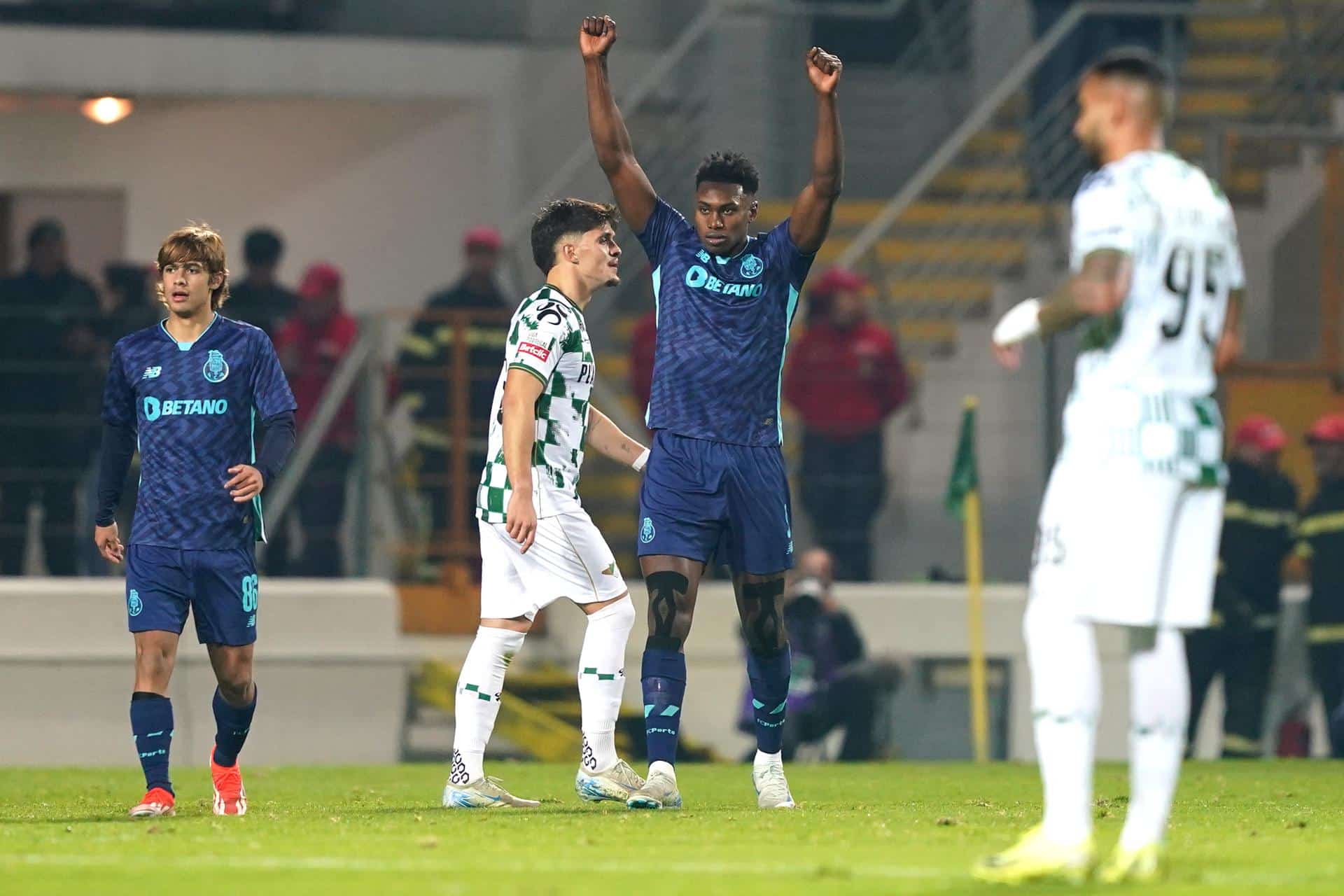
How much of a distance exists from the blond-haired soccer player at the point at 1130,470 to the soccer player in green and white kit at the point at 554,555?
2.66 metres

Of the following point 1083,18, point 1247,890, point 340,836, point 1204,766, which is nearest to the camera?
point 1247,890

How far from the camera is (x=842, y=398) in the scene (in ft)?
51.2

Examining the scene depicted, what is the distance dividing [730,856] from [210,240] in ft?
9.93

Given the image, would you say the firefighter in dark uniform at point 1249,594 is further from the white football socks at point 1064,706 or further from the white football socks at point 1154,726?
the white football socks at point 1064,706

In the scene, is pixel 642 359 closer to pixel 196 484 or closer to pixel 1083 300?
pixel 196 484

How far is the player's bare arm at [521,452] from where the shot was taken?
8242mm

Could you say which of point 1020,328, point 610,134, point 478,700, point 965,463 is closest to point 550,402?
point 610,134

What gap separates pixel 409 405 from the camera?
15578mm

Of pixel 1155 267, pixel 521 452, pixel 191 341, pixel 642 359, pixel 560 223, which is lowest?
pixel 521 452

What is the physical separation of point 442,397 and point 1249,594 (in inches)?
204

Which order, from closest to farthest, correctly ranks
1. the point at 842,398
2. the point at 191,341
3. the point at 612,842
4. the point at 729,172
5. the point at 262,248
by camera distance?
the point at 612,842 → the point at 191,341 → the point at 729,172 → the point at 842,398 → the point at 262,248

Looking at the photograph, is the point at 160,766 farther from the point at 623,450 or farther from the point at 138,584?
the point at 623,450

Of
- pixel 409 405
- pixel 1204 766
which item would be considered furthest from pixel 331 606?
pixel 1204 766

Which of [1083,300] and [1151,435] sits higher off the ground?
[1083,300]
